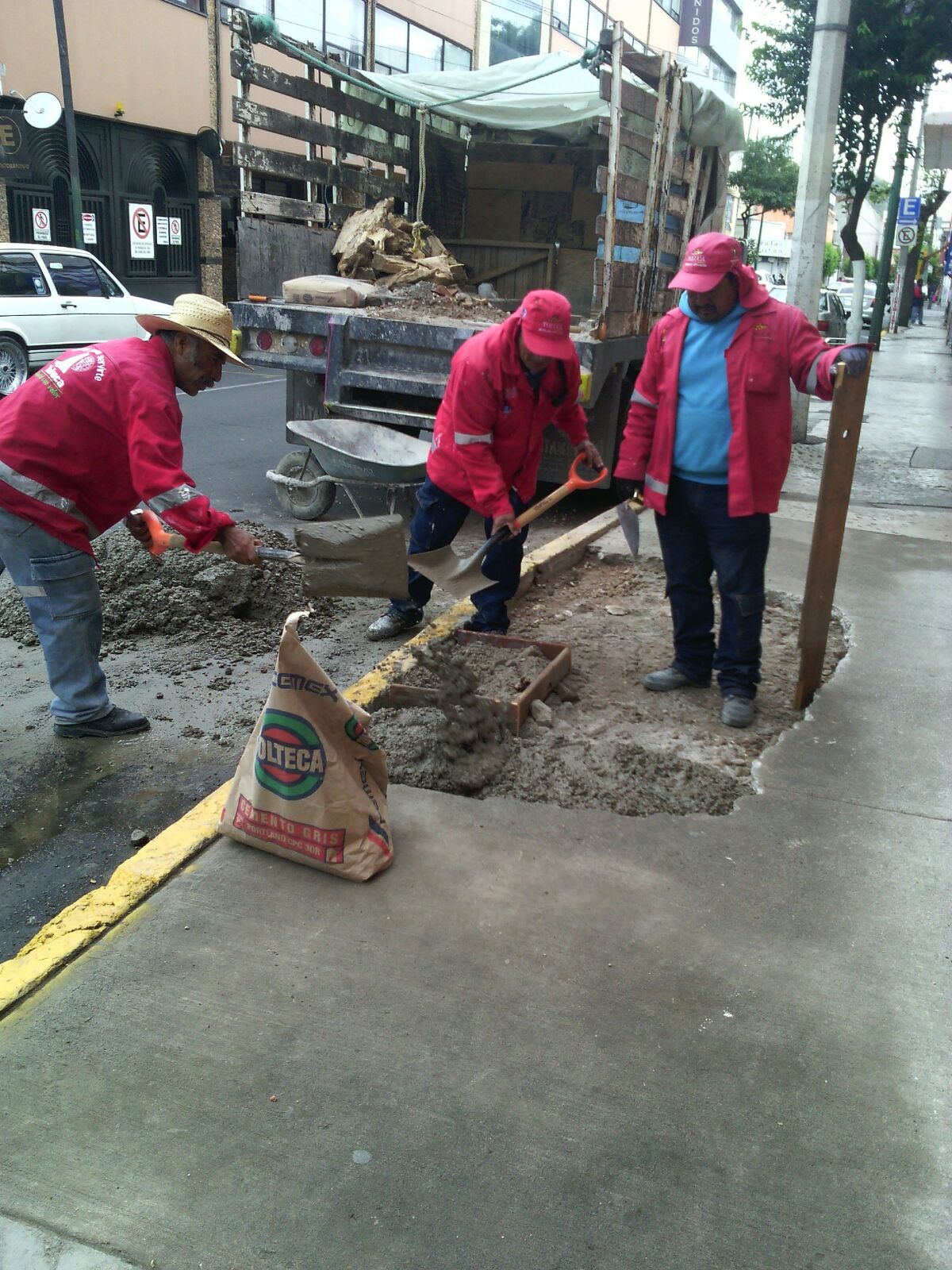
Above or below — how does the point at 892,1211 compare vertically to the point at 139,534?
below

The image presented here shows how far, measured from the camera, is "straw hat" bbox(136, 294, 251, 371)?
3.52 metres

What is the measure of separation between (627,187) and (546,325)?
137 inches

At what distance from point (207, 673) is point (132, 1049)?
2.50 m

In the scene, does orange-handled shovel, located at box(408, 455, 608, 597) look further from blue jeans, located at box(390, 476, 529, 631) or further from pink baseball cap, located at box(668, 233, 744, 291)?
pink baseball cap, located at box(668, 233, 744, 291)

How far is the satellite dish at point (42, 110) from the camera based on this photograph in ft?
52.3

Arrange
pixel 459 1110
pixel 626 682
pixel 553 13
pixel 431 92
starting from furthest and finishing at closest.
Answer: pixel 553 13, pixel 431 92, pixel 626 682, pixel 459 1110

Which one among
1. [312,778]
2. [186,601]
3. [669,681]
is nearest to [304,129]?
[186,601]

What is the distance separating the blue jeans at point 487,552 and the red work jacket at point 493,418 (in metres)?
0.08

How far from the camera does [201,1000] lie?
250 cm

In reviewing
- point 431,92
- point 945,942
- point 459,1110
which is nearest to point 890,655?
point 945,942

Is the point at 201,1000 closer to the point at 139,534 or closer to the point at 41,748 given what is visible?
the point at 41,748

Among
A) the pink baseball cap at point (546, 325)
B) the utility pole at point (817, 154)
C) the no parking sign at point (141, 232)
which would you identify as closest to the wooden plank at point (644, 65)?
the utility pole at point (817, 154)

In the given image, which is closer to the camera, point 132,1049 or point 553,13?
point 132,1049

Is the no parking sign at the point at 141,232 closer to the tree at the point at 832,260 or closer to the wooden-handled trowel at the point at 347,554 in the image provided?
the wooden-handled trowel at the point at 347,554
